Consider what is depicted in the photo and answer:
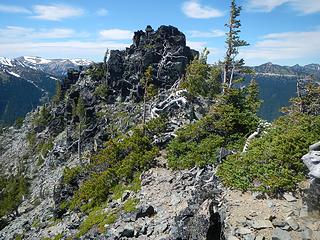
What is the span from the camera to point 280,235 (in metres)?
15.6

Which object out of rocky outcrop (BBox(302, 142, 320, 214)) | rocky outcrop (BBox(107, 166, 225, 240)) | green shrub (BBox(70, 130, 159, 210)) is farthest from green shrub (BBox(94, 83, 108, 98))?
rocky outcrop (BBox(302, 142, 320, 214))

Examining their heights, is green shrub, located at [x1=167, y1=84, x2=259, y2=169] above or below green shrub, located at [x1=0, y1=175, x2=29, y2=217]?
above

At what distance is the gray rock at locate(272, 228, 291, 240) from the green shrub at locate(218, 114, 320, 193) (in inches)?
142

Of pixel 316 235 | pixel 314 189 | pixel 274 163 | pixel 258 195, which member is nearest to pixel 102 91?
pixel 274 163

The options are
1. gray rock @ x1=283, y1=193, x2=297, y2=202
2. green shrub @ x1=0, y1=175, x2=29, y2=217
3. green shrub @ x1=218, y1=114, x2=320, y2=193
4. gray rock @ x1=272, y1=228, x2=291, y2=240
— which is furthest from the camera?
green shrub @ x1=0, y1=175, x2=29, y2=217

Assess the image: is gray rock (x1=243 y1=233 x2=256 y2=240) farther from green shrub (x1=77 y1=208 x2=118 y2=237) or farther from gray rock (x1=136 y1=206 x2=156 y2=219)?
green shrub (x1=77 y1=208 x2=118 y2=237)

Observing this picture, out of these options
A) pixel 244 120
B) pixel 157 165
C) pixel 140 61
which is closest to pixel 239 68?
pixel 244 120

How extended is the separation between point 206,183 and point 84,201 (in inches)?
661

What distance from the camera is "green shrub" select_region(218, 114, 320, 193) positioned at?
19.5 metres

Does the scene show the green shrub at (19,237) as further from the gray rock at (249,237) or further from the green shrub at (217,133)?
the gray rock at (249,237)

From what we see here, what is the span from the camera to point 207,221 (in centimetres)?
1769

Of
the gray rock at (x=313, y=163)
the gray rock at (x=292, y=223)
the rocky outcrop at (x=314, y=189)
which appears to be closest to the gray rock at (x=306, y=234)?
the gray rock at (x=292, y=223)

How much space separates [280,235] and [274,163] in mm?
5950

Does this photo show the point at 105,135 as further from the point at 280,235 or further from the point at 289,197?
the point at 280,235
